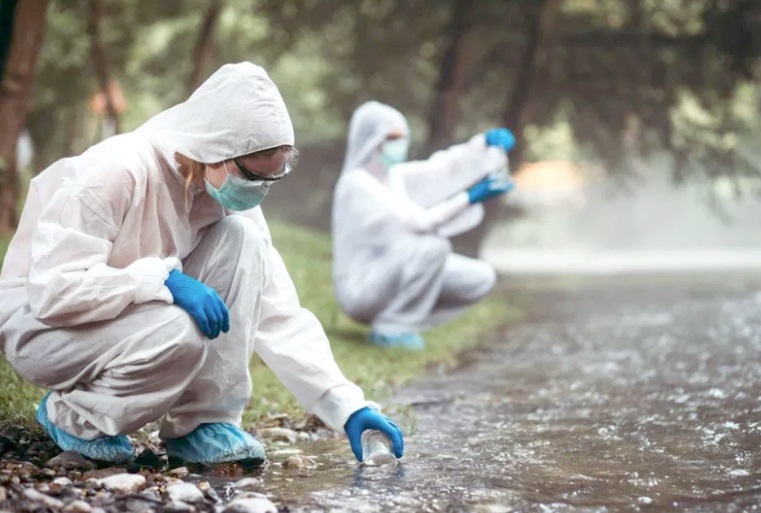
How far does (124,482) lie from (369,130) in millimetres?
5020

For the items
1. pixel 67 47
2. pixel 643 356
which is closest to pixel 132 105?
pixel 67 47

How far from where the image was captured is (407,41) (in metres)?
16.3

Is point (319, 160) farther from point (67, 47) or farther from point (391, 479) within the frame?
point (391, 479)

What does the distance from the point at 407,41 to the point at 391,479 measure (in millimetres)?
13354

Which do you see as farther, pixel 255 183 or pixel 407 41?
pixel 407 41

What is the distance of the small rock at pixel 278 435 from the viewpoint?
4434mm

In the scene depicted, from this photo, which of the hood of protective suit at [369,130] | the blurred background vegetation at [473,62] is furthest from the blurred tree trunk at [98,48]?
the hood of protective suit at [369,130]

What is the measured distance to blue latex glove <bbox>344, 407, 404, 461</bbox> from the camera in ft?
11.9

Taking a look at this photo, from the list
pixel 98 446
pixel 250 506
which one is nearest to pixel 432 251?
pixel 98 446

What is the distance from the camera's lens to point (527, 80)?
16.2 meters

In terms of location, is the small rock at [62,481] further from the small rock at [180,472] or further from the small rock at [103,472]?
the small rock at [180,472]

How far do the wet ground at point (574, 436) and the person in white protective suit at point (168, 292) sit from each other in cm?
31

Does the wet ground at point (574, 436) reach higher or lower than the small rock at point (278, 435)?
higher

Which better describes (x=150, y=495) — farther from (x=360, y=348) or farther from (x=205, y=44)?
(x=205, y=44)
